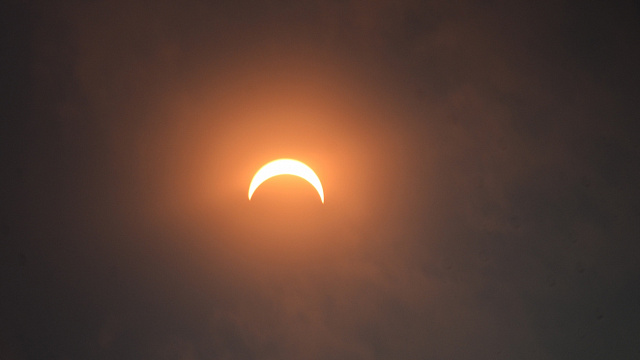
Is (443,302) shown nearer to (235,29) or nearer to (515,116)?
(515,116)

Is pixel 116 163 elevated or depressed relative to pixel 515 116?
depressed

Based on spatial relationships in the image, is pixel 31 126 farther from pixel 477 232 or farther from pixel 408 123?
pixel 477 232

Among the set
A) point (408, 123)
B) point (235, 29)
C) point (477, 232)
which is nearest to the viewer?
point (235, 29)

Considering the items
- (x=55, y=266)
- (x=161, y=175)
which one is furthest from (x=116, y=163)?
(x=55, y=266)

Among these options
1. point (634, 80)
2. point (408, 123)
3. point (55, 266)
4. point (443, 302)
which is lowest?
point (55, 266)

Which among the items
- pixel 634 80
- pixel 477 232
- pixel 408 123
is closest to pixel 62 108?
pixel 408 123

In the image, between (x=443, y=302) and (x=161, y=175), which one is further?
(x=443, y=302)

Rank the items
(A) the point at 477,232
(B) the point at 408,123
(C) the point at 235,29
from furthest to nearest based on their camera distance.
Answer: (A) the point at 477,232 → (B) the point at 408,123 → (C) the point at 235,29
